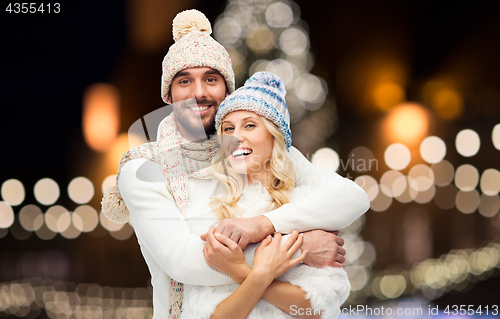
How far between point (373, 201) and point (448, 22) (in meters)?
2.42

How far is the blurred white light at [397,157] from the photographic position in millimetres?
5188

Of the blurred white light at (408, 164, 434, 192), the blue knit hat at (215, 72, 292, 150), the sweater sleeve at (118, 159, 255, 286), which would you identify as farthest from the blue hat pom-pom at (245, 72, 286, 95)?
the blurred white light at (408, 164, 434, 192)

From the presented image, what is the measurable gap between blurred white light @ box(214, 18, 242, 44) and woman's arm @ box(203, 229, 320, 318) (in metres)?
3.21

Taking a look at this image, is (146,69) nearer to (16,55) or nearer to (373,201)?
(16,55)

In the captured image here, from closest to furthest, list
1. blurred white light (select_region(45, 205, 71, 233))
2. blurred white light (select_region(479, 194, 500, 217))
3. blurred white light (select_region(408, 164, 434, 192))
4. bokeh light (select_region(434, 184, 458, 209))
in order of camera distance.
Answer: blurred white light (select_region(408, 164, 434, 192)) < bokeh light (select_region(434, 184, 458, 209)) < blurred white light (select_region(479, 194, 500, 217)) < blurred white light (select_region(45, 205, 71, 233))

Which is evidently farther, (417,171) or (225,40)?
(417,171)

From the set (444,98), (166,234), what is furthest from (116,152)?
(444,98)

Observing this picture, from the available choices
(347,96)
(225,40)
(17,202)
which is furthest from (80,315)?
(347,96)

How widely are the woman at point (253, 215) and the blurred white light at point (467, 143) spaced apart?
5.29 meters

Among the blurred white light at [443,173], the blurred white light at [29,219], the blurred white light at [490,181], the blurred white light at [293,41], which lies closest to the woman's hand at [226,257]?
the blurred white light at [293,41]

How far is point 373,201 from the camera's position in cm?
544

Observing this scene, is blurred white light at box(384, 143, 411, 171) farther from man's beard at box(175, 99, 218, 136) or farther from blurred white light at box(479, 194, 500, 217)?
man's beard at box(175, 99, 218, 136)

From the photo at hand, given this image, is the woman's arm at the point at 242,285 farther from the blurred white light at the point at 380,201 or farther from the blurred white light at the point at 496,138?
the blurred white light at the point at 496,138

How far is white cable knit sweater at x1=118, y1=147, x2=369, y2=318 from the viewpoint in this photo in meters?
1.36
